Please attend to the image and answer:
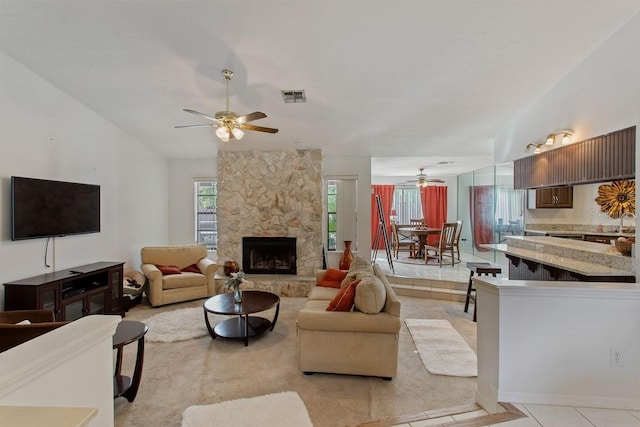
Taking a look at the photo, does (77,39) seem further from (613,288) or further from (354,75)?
(613,288)

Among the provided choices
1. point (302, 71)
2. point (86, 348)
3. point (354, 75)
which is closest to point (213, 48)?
point (302, 71)

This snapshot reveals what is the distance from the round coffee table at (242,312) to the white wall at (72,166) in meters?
2.05

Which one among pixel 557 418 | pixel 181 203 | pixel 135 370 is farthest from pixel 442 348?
pixel 181 203

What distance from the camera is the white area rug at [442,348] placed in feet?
9.25

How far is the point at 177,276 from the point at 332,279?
240cm

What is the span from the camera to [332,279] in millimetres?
4258

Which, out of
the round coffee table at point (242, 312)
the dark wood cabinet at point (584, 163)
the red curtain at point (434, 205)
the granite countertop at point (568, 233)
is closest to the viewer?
the dark wood cabinet at point (584, 163)

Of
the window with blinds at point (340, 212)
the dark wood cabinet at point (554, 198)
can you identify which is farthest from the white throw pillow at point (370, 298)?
the dark wood cabinet at point (554, 198)

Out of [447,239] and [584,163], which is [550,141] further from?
[447,239]

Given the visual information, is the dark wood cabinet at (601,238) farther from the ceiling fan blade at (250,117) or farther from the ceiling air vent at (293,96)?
the ceiling fan blade at (250,117)

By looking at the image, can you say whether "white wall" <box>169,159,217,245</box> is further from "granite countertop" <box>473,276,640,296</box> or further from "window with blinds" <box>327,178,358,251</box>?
"granite countertop" <box>473,276,640,296</box>

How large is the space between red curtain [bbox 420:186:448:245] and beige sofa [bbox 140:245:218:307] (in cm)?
682

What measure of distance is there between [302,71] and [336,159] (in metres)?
3.08

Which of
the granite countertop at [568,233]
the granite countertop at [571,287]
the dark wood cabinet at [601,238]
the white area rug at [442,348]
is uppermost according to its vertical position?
the granite countertop at [568,233]
